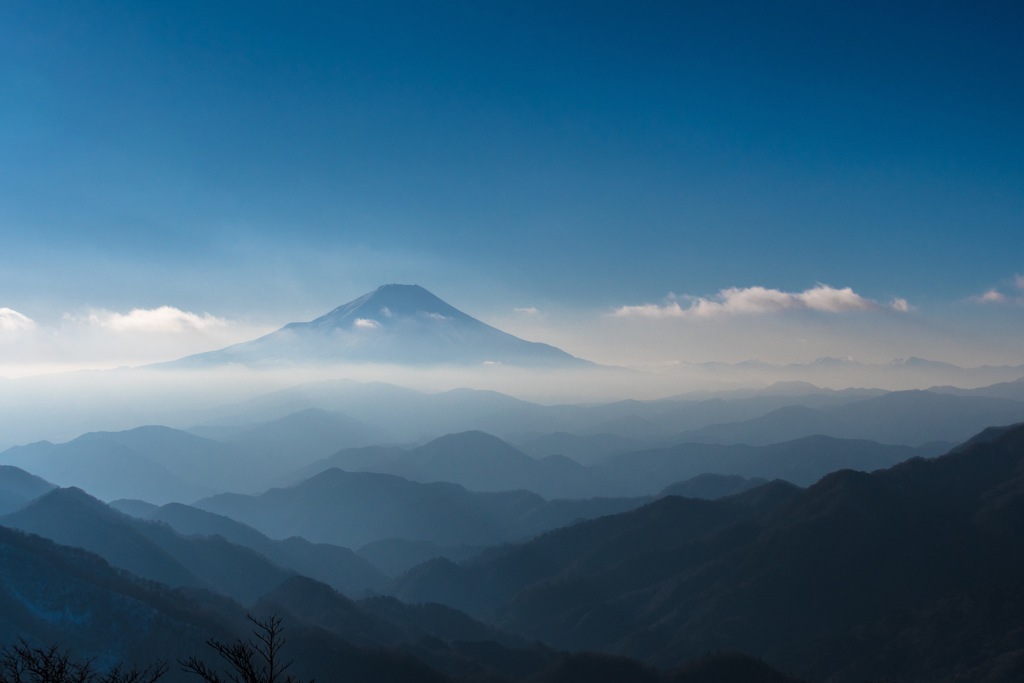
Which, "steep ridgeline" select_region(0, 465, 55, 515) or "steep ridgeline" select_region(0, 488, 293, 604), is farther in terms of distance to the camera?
"steep ridgeline" select_region(0, 465, 55, 515)

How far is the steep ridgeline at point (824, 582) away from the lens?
7819 centimetres

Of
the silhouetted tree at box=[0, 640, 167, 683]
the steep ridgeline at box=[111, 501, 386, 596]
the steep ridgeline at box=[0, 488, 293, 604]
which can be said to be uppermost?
the silhouetted tree at box=[0, 640, 167, 683]

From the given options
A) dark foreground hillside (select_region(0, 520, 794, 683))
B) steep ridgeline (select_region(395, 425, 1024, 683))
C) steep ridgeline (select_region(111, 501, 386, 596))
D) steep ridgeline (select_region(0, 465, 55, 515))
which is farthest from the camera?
steep ridgeline (select_region(111, 501, 386, 596))

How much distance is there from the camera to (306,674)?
63031 mm

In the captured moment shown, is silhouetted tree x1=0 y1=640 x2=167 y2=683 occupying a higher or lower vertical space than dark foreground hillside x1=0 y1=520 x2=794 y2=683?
higher

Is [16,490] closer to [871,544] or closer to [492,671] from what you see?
[492,671]

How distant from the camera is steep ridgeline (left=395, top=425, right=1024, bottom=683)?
78.2 meters

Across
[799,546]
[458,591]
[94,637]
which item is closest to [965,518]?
[799,546]

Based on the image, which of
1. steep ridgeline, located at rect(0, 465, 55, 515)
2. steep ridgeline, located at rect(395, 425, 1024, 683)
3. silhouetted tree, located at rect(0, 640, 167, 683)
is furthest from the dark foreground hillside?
steep ridgeline, located at rect(0, 465, 55, 515)

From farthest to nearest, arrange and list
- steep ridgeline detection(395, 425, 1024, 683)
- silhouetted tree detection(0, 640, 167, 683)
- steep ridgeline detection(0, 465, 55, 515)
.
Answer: steep ridgeline detection(0, 465, 55, 515) < steep ridgeline detection(395, 425, 1024, 683) < silhouetted tree detection(0, 640, 167, 683)

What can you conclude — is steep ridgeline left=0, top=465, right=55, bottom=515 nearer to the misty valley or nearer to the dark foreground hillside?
the misty valley

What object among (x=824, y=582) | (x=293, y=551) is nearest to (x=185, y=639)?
(x=824, y=582)

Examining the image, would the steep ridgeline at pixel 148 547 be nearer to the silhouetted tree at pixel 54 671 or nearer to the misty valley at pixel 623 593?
the misty valley at pixel 623 593

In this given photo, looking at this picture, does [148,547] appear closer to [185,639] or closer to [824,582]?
[185,639]
